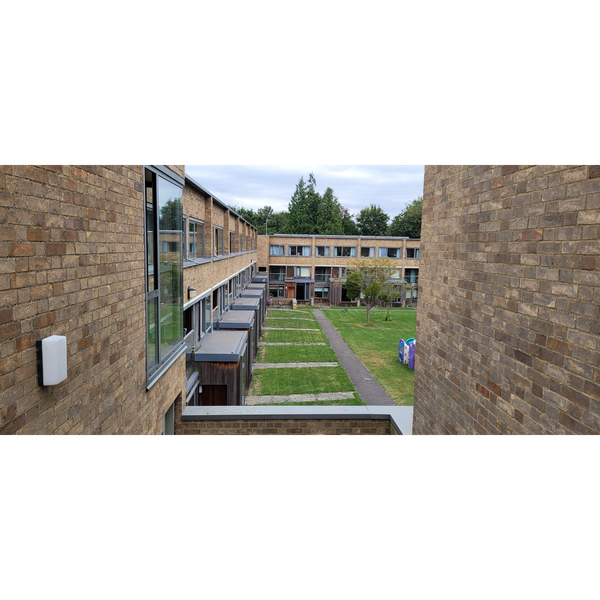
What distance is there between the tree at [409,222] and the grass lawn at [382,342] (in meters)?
25.7

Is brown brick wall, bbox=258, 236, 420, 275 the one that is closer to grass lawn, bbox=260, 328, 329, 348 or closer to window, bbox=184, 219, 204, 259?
grass lawn, bbox=260, 328, 329, 348

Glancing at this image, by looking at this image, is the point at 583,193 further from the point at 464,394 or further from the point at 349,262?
the point at 349,262

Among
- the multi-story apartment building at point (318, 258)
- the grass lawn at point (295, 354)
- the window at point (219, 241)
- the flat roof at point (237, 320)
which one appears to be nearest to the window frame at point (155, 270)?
the flat roof at point (237, 320)

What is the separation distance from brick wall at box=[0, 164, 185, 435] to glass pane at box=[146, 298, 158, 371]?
0.87 feet

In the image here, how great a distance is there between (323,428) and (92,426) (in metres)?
4.58

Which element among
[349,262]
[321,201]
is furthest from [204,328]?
[321,201]

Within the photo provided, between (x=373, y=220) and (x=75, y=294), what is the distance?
69.9 m

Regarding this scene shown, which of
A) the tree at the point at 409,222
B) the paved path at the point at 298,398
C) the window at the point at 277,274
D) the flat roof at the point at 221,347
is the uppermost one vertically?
the tree at the point at 409,222

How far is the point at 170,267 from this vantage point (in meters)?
6.10

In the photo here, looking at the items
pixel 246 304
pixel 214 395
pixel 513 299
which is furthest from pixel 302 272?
pixel 513 299

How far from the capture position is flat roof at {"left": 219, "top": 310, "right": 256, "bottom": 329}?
14844mm

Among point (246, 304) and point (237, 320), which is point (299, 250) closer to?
point (246, 304)

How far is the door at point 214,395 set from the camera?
1104cm

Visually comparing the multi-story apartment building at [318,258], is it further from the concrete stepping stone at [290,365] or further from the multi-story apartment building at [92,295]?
the multi-story apartment building at [92,295]
